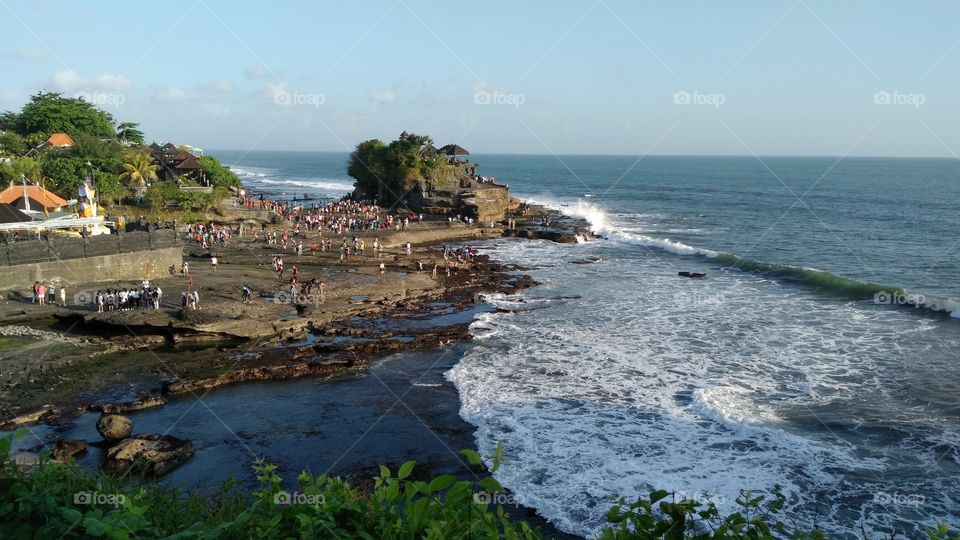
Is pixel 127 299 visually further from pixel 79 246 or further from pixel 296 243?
pixel 296 243

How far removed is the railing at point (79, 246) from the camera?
88.2 feet

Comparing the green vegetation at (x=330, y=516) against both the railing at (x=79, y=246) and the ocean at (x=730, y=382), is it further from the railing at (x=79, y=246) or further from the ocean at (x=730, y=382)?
the railing at (x=79, y=246)

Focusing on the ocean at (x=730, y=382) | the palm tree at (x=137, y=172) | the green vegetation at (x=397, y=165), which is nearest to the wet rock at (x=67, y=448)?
the ocean at (x=730, y=382)

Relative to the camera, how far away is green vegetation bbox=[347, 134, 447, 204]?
68438 millimetres

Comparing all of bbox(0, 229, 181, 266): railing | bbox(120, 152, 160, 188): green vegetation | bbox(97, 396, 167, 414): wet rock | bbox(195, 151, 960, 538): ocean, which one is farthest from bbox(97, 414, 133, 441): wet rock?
bbox(120, 152, 160, 188): green vegetation

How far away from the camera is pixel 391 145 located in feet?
232

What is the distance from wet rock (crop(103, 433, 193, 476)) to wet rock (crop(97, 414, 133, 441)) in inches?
19.6

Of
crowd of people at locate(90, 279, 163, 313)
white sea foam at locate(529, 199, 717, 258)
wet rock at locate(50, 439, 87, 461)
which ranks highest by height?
white sea foam at locate(529, 199, 717, 258)

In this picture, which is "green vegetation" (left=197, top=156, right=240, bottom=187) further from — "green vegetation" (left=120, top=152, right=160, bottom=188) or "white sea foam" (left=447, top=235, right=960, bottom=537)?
"white sea foam" (left=447, top=235, right=960, bottom=537)

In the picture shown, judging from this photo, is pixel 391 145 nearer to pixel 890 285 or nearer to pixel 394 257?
pixel 394 257

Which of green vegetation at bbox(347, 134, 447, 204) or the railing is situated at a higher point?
green vegetation at bbox(347, 134, 447, 204)

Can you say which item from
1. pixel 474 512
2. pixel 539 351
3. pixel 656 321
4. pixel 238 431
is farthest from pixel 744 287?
pixel 474 512

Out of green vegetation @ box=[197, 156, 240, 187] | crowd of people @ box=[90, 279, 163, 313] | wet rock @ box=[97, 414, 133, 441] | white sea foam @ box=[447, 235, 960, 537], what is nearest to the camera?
white sea foam @ box=[447, 235, 960, 537]

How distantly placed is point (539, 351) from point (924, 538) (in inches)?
535
